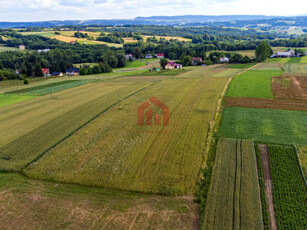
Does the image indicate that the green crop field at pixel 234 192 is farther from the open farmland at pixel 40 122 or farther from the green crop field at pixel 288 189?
the open farmland at pixel 40 122

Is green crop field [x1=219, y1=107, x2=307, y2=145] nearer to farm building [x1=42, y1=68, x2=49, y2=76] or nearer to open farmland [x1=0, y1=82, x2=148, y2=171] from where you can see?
open farmland [x1=0, y1=82, x2=148, y2=171]

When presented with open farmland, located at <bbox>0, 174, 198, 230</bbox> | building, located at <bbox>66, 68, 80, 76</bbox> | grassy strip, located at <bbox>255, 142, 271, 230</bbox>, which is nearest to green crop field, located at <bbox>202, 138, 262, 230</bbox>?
grassy strip, located at <bbox>255, 142, 271, 230</bbox>

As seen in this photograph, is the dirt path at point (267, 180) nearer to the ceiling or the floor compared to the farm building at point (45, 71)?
nearer to the ceiling

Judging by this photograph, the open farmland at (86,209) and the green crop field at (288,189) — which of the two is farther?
the open farmland at (86,209)

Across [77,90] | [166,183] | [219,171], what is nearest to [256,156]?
[219,171]

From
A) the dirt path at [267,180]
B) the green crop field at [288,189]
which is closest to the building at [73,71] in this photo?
the dirt path at [267,180]

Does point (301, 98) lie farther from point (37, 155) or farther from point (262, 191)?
point (37, 155)
